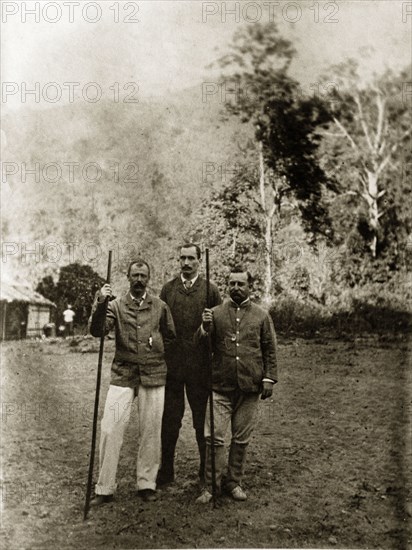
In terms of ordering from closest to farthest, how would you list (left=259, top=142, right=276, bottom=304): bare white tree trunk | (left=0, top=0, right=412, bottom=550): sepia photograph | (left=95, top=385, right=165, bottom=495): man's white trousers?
(left=95, top=385, right=165, bottom=495): man's white trousers < (left=0, top=0, right=412, bottom=550): sepia photograph < (left=259, top=142, right=276, bottom=304): bare white tree trunk

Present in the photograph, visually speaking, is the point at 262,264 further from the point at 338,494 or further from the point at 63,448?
the point at 63,448

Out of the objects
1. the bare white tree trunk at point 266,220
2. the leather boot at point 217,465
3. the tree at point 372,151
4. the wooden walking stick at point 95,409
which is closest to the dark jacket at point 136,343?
the wooden walking stick at point 95,409

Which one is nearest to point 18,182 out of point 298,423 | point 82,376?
point 82,376

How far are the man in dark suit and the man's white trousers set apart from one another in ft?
0.36

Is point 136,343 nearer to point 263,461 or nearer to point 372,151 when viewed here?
point 263,461

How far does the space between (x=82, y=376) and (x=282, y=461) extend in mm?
1144

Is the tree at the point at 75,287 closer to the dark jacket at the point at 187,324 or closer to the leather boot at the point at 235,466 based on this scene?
the dark jacket at the point at 187,324

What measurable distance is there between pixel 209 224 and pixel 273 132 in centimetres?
60

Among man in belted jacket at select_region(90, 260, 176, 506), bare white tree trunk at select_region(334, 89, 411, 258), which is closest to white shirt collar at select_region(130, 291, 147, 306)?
man in belted jacket at select_region(90, 260, 176, 506)

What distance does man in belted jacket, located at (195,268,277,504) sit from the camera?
292 centimetres

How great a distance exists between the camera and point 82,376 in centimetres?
296

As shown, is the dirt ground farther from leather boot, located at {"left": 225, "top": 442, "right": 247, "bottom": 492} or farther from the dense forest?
the dense forest

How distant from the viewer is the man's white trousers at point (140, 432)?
111 inches

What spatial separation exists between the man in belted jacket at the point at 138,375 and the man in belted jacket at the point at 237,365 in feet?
0.87
